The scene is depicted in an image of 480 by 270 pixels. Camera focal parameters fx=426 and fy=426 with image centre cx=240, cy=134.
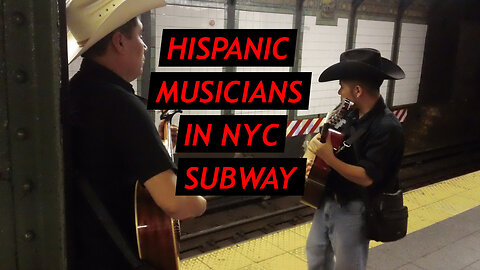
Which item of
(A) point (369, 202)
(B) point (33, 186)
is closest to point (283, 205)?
(A) point (369, 202)

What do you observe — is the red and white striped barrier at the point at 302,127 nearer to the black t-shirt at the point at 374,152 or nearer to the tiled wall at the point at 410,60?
the tiled wall at the point at 410,60

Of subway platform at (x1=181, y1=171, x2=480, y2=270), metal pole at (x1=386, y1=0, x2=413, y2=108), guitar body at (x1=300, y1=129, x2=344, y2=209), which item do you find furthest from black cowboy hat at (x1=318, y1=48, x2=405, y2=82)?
metal pole at (x1=386, y1=0, x2=413, y2=108)

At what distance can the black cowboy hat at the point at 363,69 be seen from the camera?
2650mm

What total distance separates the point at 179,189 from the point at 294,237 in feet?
10.2

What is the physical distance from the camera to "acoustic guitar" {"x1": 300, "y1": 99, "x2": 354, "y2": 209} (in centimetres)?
276

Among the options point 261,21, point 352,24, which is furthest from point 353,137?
point 352,24

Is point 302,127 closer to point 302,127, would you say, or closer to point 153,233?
point 302,127

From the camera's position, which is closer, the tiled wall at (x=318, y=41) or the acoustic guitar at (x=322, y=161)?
the acoustic guitar at (x=322, y=161)

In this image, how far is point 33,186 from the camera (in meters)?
0.95

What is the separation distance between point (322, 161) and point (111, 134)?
6.03 feet

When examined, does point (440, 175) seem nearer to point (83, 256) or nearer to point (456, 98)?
point (456, 98)

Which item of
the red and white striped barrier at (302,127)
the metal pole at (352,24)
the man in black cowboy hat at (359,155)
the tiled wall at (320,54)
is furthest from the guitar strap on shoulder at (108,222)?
the metal pole at (352,24)

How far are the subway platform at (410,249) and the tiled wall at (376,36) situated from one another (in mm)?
3680

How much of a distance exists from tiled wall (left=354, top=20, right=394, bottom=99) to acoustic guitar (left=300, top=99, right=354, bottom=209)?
210 inches
